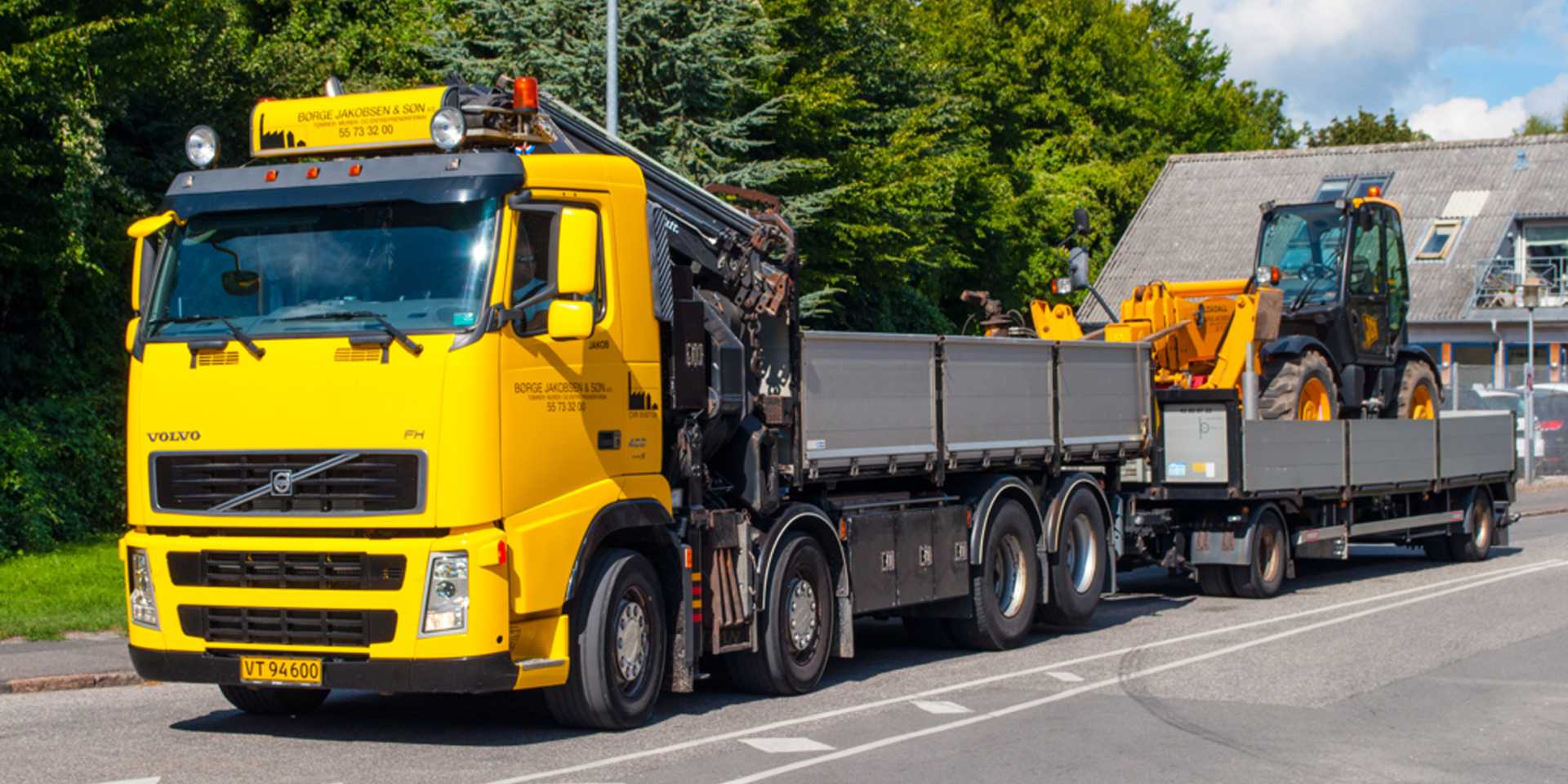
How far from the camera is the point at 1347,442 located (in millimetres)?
18891

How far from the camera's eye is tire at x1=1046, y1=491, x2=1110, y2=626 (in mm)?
14773

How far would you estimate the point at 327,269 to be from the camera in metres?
9.43

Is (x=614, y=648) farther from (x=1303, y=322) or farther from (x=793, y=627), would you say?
(x=1303, y=322)

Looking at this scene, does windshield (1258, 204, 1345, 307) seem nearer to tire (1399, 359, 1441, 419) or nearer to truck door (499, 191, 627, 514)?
tire (1399, 359, 1441, 419)

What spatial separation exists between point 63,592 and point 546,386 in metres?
8.57

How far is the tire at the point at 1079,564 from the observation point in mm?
14773

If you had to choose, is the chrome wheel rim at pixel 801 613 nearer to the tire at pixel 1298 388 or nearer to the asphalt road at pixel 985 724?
the asphalt road at pixel 985 724

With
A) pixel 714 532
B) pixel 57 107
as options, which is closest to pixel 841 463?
pixel 714 532

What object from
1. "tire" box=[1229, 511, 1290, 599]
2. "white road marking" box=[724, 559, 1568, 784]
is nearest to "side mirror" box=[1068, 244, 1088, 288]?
"tire" box=[1229, 511, 1290, 599]

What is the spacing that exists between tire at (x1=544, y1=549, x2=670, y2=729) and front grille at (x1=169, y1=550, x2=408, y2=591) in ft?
3.60

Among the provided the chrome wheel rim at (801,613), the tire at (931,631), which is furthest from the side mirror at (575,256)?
the tire at (931,631)

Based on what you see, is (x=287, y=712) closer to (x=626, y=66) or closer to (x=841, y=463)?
(x=841, y=463)

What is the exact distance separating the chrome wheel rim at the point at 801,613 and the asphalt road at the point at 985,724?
36cm

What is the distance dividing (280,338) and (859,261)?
73.0 ft
